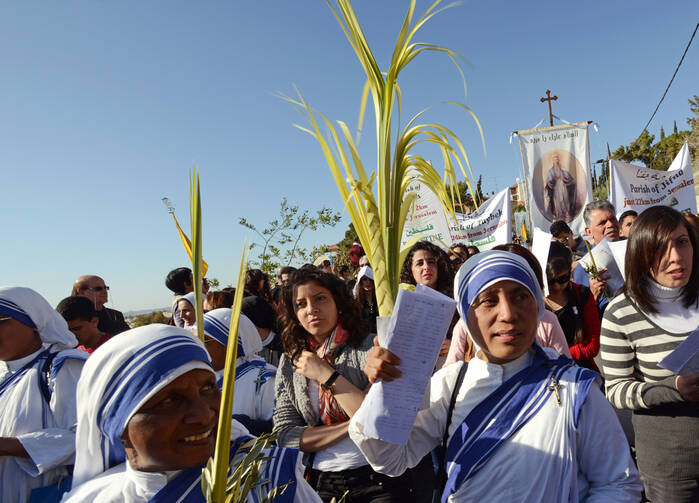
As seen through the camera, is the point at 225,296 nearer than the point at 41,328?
No

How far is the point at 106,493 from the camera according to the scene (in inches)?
54.6

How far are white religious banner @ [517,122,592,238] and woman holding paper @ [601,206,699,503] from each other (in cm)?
751

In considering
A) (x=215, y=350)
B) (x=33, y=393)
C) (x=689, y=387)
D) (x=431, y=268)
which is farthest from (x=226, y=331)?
(x=689, y=387)

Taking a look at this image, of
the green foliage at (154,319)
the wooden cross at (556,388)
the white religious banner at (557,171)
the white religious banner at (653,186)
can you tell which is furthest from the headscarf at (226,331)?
the white religious banner at (557,171)

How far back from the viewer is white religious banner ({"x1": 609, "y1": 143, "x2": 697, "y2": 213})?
731cm

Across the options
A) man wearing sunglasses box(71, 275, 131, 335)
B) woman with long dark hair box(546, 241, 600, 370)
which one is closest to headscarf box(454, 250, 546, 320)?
woman with long dark hair box(546, 241, 600, 370)

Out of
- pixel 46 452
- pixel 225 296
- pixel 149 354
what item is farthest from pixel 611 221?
pixel 46 452

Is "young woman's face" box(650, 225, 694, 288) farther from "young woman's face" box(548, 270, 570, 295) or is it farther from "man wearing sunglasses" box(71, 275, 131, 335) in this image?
"man wearing sunglasses" box(71, 275, 131, 335)

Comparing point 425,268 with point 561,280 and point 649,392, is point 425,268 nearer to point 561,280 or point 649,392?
point 561,280

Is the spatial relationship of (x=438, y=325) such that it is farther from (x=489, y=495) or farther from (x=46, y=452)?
(x=46, y=452)

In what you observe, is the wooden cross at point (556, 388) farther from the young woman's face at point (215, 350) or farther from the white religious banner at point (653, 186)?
the white religious banner at point (653, 186)

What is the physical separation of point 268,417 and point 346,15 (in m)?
2.31

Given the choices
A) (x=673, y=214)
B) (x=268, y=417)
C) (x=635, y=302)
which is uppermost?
(x=673, y=214)

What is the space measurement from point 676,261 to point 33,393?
341 cm
